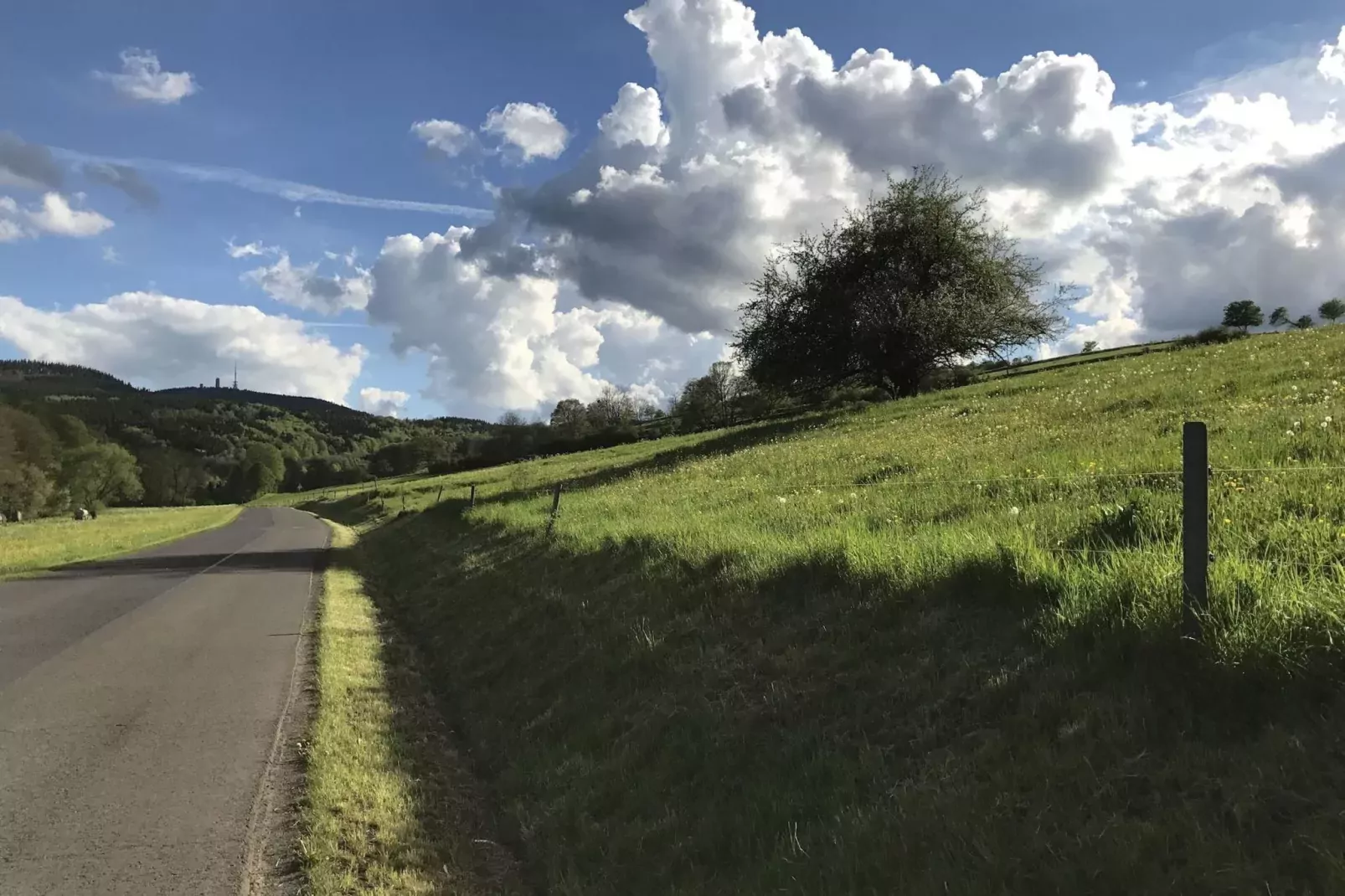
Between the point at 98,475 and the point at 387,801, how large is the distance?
11865cm

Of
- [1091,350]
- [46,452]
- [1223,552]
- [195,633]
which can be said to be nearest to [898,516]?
[1223,552]

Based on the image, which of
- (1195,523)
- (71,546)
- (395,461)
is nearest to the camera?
(1195,523)

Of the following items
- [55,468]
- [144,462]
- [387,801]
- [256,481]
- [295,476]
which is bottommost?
[256,481]

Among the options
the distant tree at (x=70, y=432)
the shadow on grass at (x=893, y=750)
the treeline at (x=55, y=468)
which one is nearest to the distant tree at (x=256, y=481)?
the treeline at (x=55, y=468)

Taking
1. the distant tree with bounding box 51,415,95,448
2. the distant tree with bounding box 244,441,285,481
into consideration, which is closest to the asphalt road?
the distant tree with bounding box 51,415,95,448

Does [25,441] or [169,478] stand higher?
[25,441]

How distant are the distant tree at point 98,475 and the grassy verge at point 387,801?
10589 cm

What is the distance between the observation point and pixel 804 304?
36344mm

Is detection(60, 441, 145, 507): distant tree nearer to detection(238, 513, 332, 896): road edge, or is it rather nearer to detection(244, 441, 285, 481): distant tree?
detection(244, 441, 285, 481): distant tree

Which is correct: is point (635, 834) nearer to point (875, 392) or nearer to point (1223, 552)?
point (1223, 552)

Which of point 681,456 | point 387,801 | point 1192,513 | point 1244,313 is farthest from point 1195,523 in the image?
point 1244,313

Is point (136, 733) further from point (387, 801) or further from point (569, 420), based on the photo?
point (569, 420)

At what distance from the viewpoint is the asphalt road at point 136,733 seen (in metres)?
5.13

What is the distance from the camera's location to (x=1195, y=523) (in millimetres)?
4645
